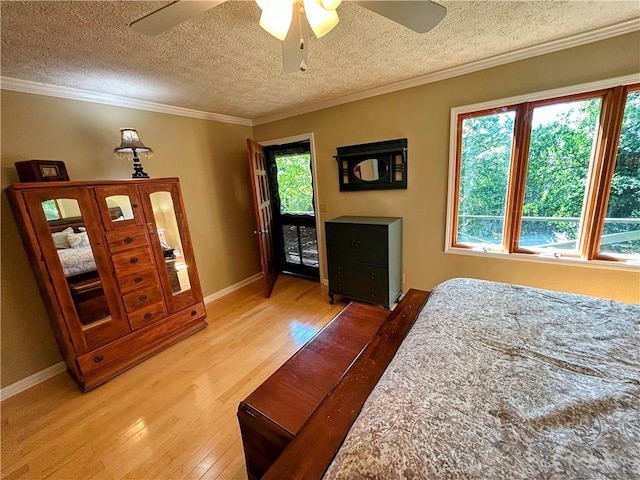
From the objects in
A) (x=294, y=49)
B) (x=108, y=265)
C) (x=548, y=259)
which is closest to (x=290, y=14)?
(x=294, y=49)

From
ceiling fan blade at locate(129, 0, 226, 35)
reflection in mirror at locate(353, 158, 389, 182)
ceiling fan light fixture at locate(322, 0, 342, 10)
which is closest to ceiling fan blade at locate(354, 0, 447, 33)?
ceiling fan light fixture at locate(322, 0, 342, 10)

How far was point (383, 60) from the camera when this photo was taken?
1922 millimetres

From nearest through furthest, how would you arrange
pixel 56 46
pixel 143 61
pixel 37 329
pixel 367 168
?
pixel 56 46
pixel 143 61
pixel 37 329
pixel 367 168

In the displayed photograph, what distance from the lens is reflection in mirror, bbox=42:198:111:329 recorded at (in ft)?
5.68

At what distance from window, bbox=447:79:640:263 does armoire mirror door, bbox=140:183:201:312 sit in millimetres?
2622

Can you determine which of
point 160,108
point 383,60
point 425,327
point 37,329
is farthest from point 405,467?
point 160,108

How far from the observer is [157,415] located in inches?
65.3

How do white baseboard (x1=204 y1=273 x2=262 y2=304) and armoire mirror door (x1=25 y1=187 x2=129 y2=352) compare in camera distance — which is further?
white baseboard (x1=204 y1=273 x2=262 y2=304)

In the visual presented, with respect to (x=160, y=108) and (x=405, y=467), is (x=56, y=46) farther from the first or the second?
(x=405, y=467)

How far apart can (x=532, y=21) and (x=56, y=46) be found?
9.28ft

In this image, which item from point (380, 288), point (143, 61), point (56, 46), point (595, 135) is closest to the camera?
point (56, 46)

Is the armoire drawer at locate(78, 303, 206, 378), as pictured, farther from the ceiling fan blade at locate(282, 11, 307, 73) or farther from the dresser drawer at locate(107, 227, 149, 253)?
the ceiling fan blade at locate(282, 11, 307, 73)

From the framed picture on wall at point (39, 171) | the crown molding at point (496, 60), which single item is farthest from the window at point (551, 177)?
the framed picture on wall at point (39, 171)

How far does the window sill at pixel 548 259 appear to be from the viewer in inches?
72.7
